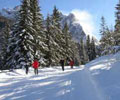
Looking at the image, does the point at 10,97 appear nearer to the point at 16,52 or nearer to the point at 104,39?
the point at 16,52

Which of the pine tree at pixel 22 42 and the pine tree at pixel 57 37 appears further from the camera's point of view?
the pine tree at pixel 57 37

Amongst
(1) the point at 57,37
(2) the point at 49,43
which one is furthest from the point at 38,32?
(1) the point at 57,37

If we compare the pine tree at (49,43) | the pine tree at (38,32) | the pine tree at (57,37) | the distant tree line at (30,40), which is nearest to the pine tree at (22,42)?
the distant tree line at (30,40)

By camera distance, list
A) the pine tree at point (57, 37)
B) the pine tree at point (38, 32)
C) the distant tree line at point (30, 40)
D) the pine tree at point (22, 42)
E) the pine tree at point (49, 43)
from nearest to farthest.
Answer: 1. the pine tree at point (22, 42)
2. the distant tree line at point (30, 40)
3. the pine tree at point (38, 32)
4. the pine tree at point (49, 43)
5. the pine tree at point (57, 37)

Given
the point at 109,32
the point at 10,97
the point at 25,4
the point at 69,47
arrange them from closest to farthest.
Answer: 1. the point at 10,97
2. the point at 25,4
3. the point at 69,47
4. the point at 109,32

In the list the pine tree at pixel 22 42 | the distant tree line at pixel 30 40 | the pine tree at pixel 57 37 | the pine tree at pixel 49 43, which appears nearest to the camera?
the pine tree at pixel 22 42

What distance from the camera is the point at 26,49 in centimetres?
3134

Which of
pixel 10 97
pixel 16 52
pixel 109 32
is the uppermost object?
pixel 109 32

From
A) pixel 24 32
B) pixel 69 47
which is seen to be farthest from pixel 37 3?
Answer: pixel 69 47

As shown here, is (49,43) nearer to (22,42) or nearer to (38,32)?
(38,32)

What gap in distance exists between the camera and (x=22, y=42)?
31.6 m

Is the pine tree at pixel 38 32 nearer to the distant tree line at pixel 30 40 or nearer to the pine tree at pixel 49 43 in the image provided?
the distant tree line at pixel 30 40

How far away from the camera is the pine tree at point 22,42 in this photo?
31.5m

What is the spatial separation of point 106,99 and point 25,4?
1110 inches
